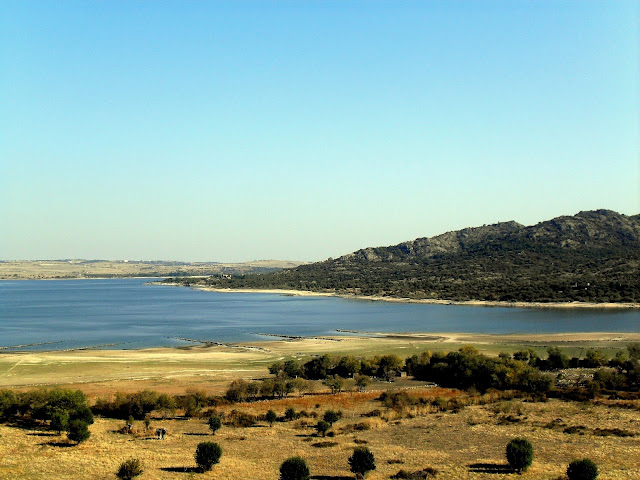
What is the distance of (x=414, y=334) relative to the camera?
308 feet

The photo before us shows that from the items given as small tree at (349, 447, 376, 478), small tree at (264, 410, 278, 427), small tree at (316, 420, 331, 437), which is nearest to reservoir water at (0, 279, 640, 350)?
small tree at (264, 410, 278, 427)

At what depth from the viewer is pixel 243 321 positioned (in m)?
118

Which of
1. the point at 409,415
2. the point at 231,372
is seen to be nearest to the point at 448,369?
the point at 409,415

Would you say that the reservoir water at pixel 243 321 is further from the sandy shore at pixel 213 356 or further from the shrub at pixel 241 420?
the shrub at pixel 241 420

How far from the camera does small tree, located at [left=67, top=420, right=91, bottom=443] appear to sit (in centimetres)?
3000

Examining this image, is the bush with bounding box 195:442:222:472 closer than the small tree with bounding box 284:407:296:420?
Yes

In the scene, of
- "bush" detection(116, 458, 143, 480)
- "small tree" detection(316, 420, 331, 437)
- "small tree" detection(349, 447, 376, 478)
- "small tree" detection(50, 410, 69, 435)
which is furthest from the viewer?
"small tree" detection(316, 420, 331, 437)

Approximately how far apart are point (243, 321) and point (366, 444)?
291 feet

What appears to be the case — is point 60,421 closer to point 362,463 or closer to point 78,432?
point 78,432

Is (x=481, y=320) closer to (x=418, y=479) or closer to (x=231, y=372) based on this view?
(x=231, y=372)

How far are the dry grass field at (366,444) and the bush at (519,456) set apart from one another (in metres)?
0.36

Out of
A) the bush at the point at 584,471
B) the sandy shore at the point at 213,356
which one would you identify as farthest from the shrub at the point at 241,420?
the bush at the point at 584,471

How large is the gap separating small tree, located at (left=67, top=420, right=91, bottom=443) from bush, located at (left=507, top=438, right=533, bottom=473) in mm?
21201

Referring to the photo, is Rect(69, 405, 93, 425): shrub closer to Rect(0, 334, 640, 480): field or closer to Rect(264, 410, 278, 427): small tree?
Rect(0, 334, 640, 480): field
